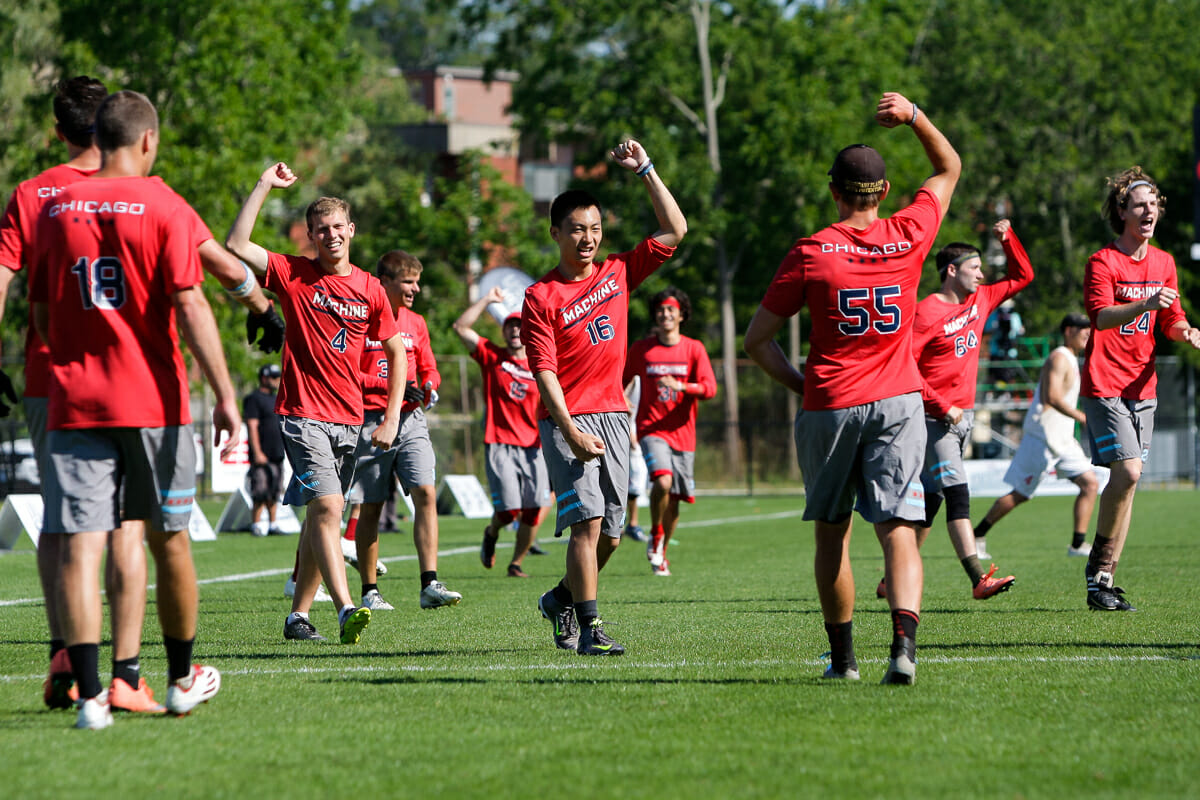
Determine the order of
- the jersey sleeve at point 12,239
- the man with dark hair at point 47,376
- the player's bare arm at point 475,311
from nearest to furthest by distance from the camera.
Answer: the man with dark hair at point 47,376 < the jersey sleeve at point 12,239 < the player's bare arm at point 475,311

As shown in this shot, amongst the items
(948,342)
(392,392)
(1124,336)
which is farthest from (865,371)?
(1124,336)

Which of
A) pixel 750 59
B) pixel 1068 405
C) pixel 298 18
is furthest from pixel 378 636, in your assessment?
pixel 750 59

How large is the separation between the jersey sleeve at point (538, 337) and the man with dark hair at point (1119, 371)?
11.2 feet

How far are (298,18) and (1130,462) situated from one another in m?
26.8

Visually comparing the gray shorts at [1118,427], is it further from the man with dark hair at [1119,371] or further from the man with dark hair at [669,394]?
the man with dark hair at [669,394]

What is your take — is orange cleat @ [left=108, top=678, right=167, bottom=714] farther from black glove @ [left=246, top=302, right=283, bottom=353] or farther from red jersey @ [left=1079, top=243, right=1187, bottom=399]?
red jersey @ [left=1079, top=243, right=1187, bottom=399]

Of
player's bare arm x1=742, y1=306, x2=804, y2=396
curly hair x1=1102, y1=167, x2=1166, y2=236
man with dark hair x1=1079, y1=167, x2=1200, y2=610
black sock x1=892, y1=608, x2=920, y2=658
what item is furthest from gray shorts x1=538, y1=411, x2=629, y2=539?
curly hair x1=1102, y1=167, x2=1166, y2=236

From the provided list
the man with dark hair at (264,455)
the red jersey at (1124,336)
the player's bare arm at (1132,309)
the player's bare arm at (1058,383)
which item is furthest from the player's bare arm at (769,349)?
the man with dark hair at (264,455)

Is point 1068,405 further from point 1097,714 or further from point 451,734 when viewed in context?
point 451,734

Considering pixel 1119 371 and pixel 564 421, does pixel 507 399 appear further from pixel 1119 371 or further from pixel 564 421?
pixel 564 421

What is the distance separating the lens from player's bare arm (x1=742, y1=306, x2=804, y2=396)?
6016mm

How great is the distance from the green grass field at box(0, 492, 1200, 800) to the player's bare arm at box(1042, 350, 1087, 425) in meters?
3.73

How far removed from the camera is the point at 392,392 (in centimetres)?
776

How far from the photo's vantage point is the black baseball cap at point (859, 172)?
5949 millimetres
